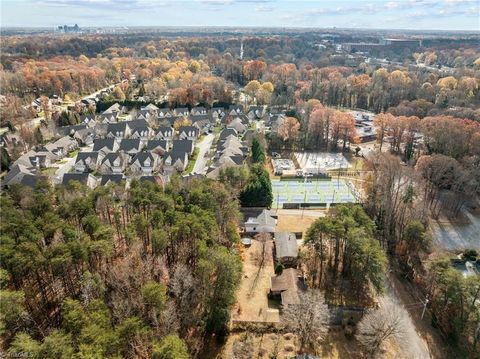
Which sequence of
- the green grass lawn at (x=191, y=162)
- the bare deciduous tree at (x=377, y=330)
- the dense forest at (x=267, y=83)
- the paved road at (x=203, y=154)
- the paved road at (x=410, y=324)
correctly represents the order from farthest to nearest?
the dense forest at (x=267, y=83) < the paved road at (x=203, y=154) < the green grass lawn at (x=191, y=162) < the paved road at (x=410, y=324) < the bare deciduous tree at (x=377, y=330)

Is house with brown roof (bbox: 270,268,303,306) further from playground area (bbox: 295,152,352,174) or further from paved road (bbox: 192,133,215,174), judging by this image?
paved road (bbox: 192,133,215,174)

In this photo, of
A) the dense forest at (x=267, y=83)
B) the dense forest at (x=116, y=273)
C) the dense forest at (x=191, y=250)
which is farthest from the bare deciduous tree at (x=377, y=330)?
the dense forest at (x=267, y=83)

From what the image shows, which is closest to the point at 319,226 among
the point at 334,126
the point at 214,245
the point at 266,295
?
the point at 266,295

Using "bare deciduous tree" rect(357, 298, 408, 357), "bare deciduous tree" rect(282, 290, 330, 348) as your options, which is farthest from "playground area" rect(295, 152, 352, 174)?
"bare deciduous tree" rect(357, 298, 408, 357)

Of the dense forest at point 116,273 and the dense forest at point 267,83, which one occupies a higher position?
the dense forest at point 267,83

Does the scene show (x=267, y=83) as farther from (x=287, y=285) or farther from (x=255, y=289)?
(x=287, y=285)

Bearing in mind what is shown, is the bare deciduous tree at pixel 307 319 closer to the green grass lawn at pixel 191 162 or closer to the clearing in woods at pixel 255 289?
the clearing in woods at pixel 255 289

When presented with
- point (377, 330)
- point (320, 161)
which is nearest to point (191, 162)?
point (320, 161)
